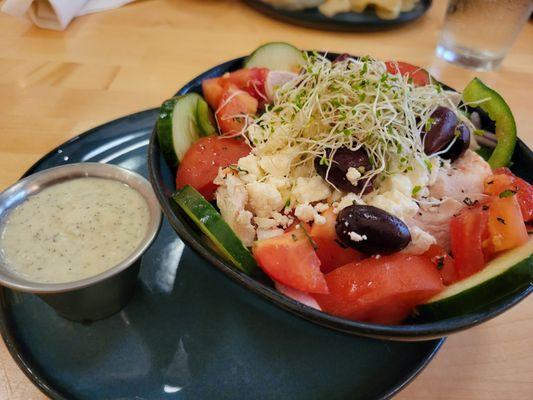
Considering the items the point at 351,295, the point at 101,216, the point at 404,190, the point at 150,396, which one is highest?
the point at 404,190

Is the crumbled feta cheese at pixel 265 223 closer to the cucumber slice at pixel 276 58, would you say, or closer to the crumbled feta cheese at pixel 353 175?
the crumbled feta cheese at pixel 353 175

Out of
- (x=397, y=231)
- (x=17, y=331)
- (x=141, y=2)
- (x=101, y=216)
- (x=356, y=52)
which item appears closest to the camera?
(x=397, y=231)

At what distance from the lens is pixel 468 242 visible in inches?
44.6

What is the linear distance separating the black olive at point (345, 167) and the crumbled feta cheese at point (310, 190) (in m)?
0.03

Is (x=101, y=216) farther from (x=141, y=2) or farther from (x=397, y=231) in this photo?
(x=141, y=2)

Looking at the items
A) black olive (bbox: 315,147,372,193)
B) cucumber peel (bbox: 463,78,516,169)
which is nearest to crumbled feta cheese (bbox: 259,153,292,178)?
black olive (bbox: 315,147,372,193)

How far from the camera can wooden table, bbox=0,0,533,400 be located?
1239 millimetres

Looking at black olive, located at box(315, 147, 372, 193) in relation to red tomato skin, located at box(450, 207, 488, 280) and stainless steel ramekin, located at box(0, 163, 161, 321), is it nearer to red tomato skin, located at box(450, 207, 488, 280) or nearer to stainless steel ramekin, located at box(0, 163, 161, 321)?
red tomato skin, located at box(450, 207, 488, 280)

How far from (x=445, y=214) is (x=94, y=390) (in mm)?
978

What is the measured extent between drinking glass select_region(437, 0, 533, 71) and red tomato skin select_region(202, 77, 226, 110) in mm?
1796

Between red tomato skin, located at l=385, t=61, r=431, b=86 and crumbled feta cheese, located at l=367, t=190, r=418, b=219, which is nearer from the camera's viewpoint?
crumbled feta cheese, located at l=367, t=190, r=418, b=219

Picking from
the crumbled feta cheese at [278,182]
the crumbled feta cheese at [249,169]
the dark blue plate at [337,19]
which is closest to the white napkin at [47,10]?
the dark blue plate at [337,19]

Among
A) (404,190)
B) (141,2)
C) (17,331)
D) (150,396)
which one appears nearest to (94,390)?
(150,396)

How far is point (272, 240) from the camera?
112 centimetres
